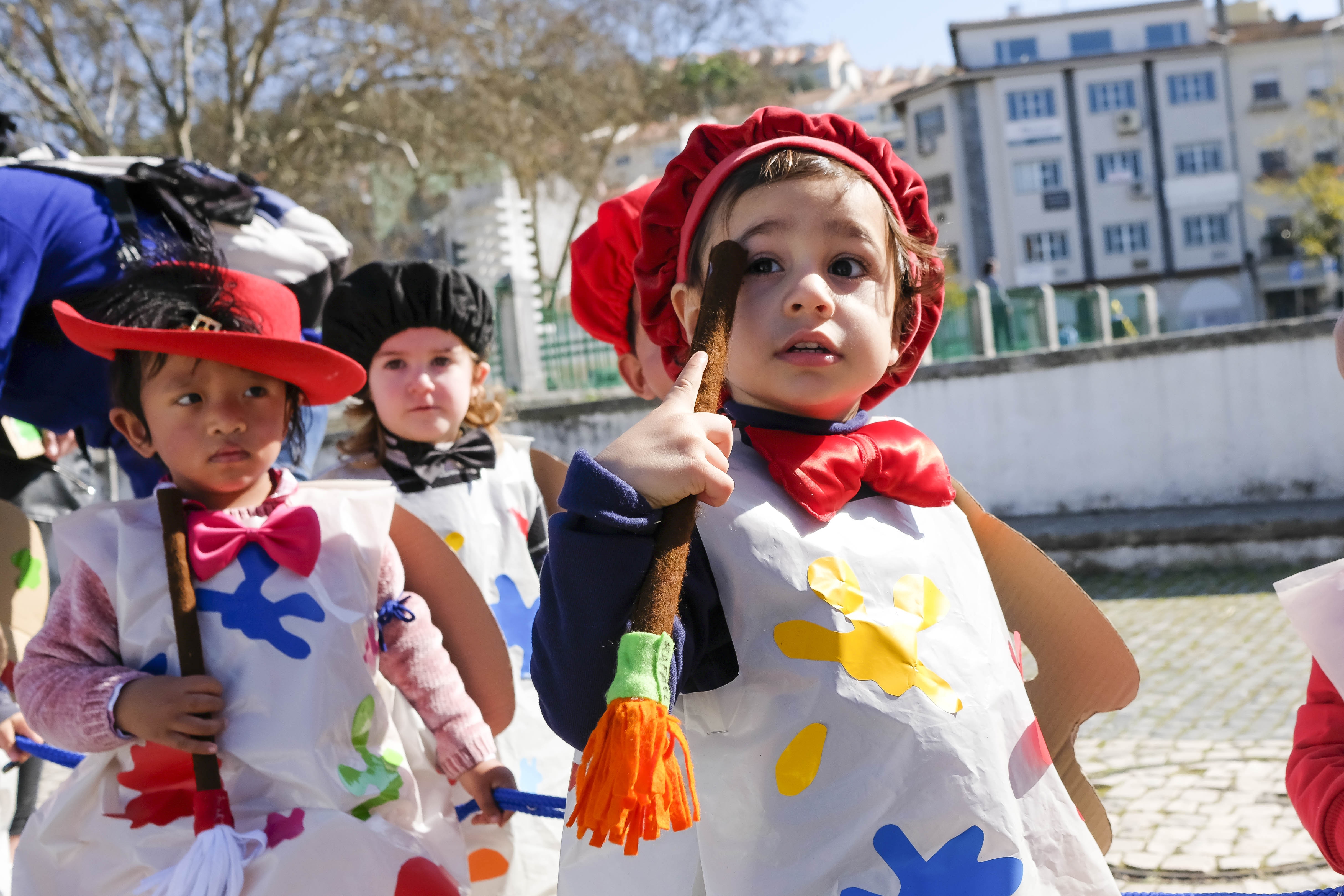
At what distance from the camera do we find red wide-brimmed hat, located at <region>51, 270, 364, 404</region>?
2.01 meters

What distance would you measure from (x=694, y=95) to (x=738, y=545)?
23.3 metres

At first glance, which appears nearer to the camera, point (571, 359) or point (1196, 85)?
point (571, 359)

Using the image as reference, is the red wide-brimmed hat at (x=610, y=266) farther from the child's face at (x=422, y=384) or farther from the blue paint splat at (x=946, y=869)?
the blue paint splat at (x=946, y=869)

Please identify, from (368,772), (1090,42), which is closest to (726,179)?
(368,772)

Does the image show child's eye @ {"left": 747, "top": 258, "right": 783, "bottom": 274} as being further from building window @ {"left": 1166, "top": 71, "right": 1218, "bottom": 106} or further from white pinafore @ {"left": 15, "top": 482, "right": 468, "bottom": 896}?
building window @ {"left": 1166, "top": 71, "right": 1218, "bottom": 106}

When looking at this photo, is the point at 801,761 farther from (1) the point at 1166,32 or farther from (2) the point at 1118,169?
(1) the point at 1166,32

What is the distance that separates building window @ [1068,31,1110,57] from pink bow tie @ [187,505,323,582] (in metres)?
52.4

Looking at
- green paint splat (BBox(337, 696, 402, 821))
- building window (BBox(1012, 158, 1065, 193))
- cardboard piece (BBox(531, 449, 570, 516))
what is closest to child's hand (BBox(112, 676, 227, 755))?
green paint splat (BBox(337, 696, 402, 821))

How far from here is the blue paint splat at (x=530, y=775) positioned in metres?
2.82

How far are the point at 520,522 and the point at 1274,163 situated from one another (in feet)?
166

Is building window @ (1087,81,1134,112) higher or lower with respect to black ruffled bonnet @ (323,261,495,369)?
higher

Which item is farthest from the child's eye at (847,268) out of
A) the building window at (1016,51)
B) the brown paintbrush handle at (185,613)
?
the building window at (1016,51)

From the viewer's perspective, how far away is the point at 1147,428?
10719mm

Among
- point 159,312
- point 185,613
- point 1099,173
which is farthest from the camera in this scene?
point 1099,173
